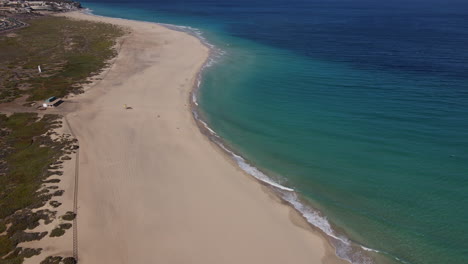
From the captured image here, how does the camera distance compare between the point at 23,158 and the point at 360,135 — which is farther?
the point at 360,135

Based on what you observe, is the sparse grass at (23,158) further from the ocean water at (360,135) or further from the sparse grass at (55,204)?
the ocean water at (360,135)

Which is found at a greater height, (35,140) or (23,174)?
(35,140)

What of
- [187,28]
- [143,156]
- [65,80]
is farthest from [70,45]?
[143,156]

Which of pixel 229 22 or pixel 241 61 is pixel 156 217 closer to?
pixel 241 61

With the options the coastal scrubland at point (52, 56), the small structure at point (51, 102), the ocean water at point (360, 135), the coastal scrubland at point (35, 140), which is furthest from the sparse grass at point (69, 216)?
the coastal scrubland at point (52, 56)

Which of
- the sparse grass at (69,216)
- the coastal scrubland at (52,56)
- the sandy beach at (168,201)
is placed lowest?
the sparse grass at (69,216)

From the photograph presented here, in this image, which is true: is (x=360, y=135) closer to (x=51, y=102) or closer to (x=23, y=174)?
(x=23, y=174)

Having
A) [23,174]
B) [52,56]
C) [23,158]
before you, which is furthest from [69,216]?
[52,56]
